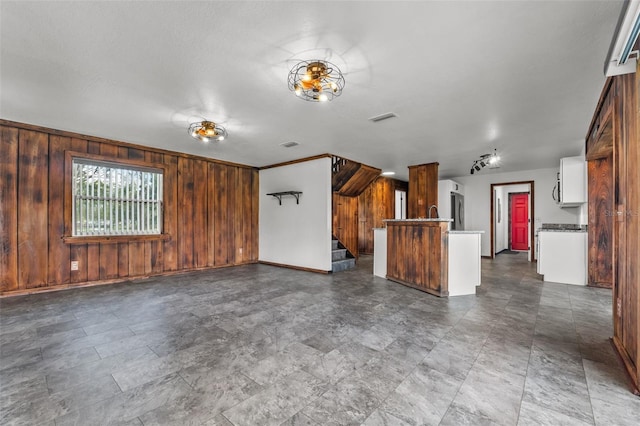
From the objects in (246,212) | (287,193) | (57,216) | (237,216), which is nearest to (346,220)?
(287,193)

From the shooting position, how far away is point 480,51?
7.02 ft

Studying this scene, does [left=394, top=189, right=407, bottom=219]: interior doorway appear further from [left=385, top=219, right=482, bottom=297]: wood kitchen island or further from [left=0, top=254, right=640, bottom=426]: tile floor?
[left=0, top=254, right=640, bottom=426]: tile floor

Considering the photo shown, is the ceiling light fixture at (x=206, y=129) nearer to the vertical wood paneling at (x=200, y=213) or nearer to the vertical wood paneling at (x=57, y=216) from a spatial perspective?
Result: the vertical wood paneling at (x=200, y=213)

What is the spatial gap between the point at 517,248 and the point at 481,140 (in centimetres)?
755

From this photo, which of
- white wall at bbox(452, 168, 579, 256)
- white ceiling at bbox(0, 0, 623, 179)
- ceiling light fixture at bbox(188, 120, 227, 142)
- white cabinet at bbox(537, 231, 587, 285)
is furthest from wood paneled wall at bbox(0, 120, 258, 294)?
white wall at bbox(452, 168, 579, 256)

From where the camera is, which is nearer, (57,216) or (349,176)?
(57,216)

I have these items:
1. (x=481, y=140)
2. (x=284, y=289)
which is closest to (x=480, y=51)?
(x=481, y=140)

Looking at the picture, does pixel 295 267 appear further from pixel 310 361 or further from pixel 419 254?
pixel 310 361

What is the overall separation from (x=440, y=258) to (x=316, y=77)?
2.86m

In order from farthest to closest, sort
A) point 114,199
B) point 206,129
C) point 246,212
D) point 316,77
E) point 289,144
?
1. point 246,212
2. point 289,144
3. point 114,199
4. point 206,129
5. point 316,77

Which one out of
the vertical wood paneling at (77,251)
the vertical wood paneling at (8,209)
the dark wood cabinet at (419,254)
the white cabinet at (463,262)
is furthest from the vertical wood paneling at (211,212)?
the white cabinet at (463,262)

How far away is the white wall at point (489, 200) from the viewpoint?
6730mm

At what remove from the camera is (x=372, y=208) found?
27.8 ft

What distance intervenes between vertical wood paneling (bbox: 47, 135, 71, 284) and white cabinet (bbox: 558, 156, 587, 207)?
8.53 meters
